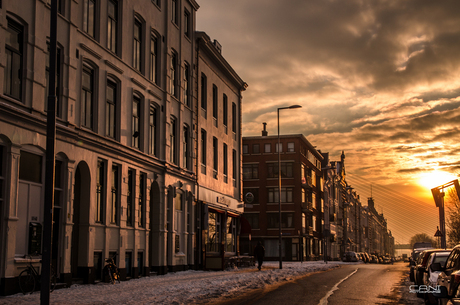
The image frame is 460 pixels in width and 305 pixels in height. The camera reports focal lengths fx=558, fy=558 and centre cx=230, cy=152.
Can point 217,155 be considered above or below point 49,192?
above

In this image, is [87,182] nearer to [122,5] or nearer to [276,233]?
[122,5]

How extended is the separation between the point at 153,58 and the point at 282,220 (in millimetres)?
49417

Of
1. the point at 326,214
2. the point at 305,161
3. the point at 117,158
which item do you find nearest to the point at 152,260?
the point at 117,158

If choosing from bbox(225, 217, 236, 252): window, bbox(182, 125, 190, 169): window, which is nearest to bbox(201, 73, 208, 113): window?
bbox(182, 125, 190, 169): window

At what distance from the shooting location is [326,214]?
9875 cm

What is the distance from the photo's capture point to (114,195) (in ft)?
79.1

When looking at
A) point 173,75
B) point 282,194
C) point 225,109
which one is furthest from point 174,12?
point 282,194

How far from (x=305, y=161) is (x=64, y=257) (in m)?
64.6

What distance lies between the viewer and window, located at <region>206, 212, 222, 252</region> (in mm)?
37431

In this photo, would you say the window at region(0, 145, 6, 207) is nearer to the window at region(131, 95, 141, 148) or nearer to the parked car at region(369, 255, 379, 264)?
the window at region(131, 95, 141, 148)

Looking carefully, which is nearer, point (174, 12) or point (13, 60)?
point (13, 60)

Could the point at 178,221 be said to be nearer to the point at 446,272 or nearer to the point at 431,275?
the point at 431,275

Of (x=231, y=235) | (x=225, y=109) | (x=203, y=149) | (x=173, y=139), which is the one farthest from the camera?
(x=231, y=235)

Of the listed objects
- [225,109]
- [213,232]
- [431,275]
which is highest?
[225,109]
